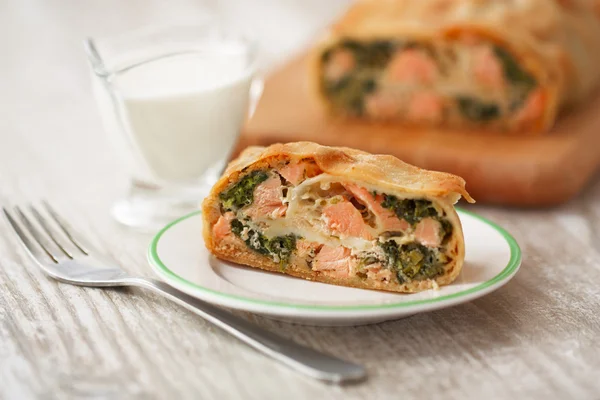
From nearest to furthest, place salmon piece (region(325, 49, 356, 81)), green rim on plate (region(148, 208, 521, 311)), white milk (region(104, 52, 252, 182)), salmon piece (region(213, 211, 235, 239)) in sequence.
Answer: green rim on plate (region(148, 208, 521, 311)) < salmon piece (region(213, 211, 235, 239)) < white milk (region(104, 52, 252, 182)) < salmon piece (region(325, 49, 356, 81))

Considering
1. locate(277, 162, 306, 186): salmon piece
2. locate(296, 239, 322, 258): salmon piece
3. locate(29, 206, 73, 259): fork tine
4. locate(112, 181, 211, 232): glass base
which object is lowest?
locate(112, 181, 211, 232): glass base

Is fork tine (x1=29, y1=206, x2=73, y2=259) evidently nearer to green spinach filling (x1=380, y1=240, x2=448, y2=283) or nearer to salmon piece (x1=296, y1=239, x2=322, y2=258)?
salmon piece (x1=296, y1=239, x2=322, y2=258)

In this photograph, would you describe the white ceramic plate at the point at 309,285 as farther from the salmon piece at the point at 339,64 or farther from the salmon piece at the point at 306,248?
the salmon piece at the point at 339,64

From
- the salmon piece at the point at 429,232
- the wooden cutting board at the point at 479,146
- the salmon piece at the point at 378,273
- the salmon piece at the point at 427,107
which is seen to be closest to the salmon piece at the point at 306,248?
the salmon piece at the point at 378,273

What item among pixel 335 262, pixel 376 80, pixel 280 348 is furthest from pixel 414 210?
pixel 376 80

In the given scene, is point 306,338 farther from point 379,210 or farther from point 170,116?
point 170,116

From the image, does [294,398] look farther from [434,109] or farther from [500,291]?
[434,109]

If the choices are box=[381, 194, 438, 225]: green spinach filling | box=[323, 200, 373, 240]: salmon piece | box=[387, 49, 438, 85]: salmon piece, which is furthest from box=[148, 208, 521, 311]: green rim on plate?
box=[387, 49, 438, 85]: salmon piece
